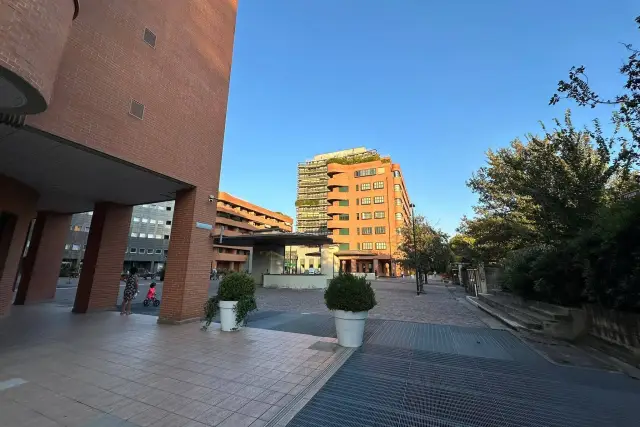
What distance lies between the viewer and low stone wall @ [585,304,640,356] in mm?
5707

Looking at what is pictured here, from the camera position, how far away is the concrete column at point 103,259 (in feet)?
35.2

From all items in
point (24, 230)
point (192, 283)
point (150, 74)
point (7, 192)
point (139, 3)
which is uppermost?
point (139, 3)

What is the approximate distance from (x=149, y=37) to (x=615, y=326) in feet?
45.3

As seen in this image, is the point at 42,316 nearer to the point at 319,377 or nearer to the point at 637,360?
the point at 319,377

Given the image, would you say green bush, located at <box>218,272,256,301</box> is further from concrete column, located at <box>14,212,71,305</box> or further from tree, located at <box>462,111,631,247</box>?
concrete column, located at <box>14,212,71,305</box>

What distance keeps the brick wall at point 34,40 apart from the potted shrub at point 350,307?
Result: 6.20 meters

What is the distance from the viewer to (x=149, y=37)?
8055 mm

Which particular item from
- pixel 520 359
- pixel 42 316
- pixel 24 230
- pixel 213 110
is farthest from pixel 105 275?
pixel 520 359

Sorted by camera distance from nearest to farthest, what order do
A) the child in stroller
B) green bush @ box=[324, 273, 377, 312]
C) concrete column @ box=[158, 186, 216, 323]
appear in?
green bush @ box=[324, 273, 377, 312], concrete column @ box=[158, 186, 216, 323], the child in stroller

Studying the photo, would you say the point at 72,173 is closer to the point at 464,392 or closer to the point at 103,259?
the point at 103,259

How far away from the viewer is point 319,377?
463cm

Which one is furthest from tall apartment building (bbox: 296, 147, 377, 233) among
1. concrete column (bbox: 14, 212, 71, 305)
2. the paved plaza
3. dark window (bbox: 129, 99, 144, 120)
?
the paved plaza

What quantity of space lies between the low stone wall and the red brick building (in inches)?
427

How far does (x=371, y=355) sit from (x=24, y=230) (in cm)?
1228
